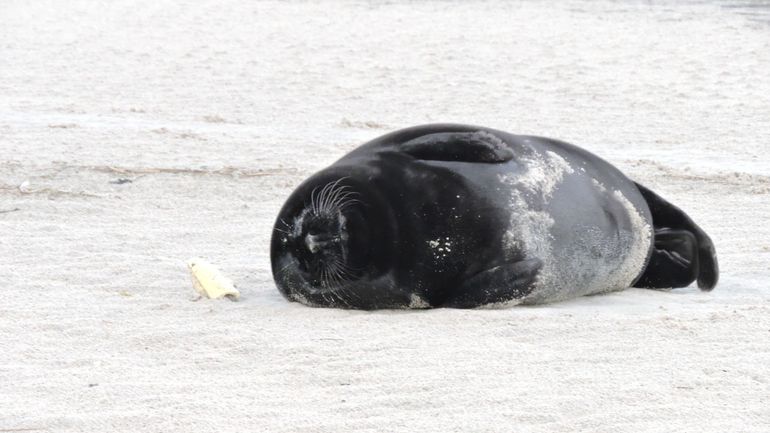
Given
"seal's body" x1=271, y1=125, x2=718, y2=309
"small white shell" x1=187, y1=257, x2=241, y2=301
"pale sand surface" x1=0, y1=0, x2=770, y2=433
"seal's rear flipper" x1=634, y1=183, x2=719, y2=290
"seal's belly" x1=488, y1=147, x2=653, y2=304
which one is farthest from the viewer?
"seal's rear flipper" x1=634, y1=183, x2=719, y2=290

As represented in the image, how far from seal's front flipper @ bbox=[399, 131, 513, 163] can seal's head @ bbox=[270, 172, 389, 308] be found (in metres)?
0.28

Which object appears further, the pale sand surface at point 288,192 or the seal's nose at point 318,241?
the seal's nose at point 318,241

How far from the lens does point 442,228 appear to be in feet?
18.3

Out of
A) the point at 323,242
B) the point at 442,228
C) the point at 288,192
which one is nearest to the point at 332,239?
the point at 323,242

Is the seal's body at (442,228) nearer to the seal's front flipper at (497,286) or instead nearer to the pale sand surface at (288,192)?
the seal's front flipper at (497,286)

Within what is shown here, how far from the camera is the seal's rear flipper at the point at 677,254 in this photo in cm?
641

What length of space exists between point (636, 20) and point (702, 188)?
1113cm

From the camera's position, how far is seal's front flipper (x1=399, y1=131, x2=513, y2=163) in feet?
18.7

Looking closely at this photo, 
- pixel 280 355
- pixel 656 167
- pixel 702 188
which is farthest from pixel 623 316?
pixel 656 167

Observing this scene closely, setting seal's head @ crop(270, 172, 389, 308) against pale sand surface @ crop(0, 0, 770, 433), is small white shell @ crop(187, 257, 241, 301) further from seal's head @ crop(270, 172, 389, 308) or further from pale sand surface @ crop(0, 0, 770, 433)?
seal's head @ crop(270, 172, 389, 308)

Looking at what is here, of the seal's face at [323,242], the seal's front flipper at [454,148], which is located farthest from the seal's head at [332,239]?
the seal's front flipper at [454,148]

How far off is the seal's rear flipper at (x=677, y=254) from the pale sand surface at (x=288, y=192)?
0.09 meters

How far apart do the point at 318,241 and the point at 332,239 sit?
6cm

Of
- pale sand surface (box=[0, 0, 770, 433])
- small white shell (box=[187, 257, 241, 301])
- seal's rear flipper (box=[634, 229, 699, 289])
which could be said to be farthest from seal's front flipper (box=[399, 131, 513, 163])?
seal's rear flipper (box=[634, 229, 699, 289])
